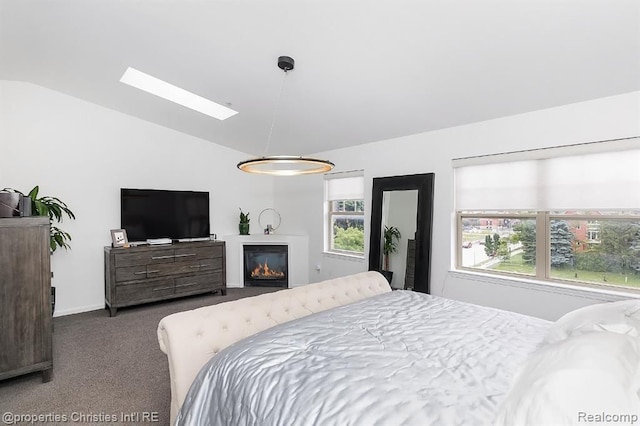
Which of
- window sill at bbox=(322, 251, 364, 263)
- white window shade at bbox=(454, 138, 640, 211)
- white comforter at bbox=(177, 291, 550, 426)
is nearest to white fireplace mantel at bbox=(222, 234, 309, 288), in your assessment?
window sill at bbox=(322, 251, 364, 263)

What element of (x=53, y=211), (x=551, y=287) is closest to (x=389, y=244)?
(x=551, y=287)

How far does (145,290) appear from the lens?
4.16 meters

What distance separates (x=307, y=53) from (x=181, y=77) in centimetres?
146

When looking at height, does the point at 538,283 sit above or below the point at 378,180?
below

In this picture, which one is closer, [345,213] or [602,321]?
[602,321]

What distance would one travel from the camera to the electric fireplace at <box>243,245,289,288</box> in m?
5.40

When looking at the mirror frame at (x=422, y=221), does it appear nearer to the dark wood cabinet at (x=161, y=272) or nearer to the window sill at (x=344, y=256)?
the window sill at (x=344, y=256)

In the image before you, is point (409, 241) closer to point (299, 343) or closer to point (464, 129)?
point (464, 129)

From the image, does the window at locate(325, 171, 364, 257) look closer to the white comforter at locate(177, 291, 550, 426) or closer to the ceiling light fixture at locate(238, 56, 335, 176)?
the ceiling light fixture at locate(238, 56, 335, 176)

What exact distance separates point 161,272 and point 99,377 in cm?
191

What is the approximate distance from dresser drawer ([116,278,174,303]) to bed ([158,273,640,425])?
9.96ft

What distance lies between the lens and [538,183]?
3002 mm

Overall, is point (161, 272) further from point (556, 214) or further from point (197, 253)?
point (556, 214)

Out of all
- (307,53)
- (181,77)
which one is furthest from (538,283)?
(181,77)
